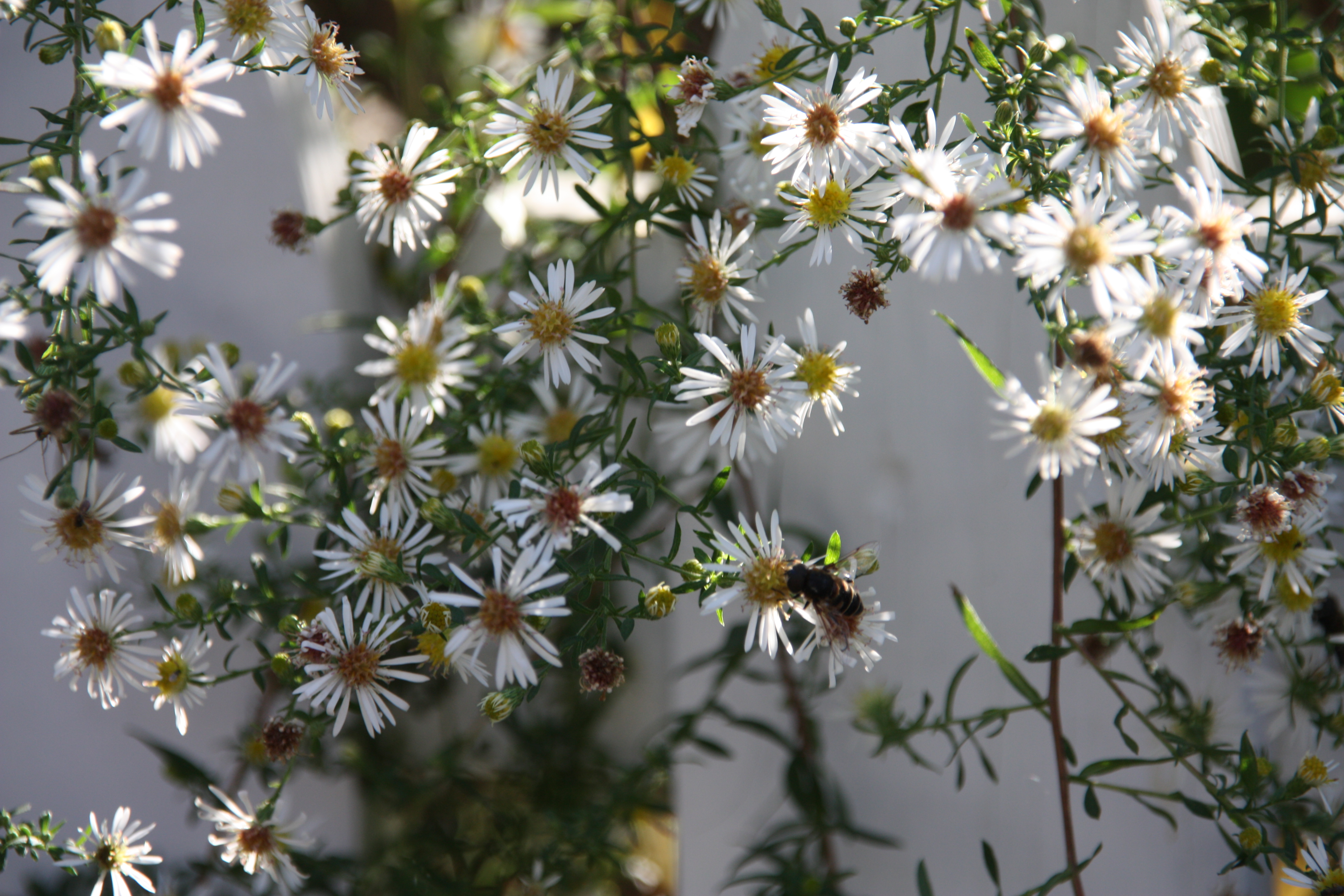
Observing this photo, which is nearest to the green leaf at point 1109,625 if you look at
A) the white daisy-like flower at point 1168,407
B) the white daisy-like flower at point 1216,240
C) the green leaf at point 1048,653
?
the green leaf at point 1048,653

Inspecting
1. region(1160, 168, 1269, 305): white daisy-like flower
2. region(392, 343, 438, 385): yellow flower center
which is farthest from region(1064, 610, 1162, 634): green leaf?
region(392, 343, 438, 385): yellow flower center

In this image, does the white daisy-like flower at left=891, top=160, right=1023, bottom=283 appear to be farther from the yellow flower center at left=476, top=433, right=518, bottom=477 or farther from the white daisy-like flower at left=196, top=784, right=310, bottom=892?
the white daisy-like flower at left=196, top=784, right=310, bottom=892

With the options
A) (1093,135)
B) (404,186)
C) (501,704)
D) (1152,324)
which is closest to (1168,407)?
(1152,324)

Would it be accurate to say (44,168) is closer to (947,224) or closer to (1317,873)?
(947,224)

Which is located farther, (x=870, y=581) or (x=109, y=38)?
(x=870, y=581)

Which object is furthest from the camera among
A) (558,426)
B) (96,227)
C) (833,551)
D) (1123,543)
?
(558,426)
